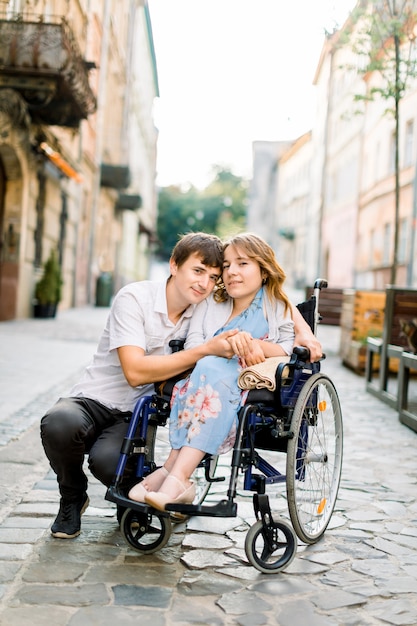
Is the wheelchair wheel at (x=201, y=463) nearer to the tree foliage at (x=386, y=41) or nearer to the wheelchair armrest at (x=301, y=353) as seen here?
the wheelchair armrest at (x=301, y=353)

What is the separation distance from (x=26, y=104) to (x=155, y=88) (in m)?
37.5

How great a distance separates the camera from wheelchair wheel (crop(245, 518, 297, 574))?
3045 mm

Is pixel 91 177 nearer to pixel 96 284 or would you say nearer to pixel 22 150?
pixel 96 284

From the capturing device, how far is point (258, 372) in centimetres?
313

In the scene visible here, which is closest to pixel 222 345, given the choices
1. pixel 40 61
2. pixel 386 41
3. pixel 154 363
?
pixel 154 363

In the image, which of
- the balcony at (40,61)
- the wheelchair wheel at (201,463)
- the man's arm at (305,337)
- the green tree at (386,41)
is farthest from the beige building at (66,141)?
the man's arm at (305,337)

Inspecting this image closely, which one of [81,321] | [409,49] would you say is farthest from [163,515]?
[81,321]

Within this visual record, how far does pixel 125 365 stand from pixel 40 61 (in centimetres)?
973

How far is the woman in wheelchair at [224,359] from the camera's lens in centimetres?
304

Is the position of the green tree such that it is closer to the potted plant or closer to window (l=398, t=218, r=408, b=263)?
the potted plant

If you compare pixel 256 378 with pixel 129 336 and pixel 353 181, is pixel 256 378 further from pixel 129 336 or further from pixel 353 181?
pixel 353 181

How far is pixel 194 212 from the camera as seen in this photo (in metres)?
73.2

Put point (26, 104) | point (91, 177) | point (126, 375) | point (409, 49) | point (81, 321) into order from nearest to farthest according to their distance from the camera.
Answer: point (126, 375) < point (409, 49) < point (26, 104) < point (81, 321) < point (91, 177)

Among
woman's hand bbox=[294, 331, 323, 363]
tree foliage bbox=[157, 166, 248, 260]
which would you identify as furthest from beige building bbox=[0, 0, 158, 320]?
tree foliage bbox=[157, 166, 248, 260]
